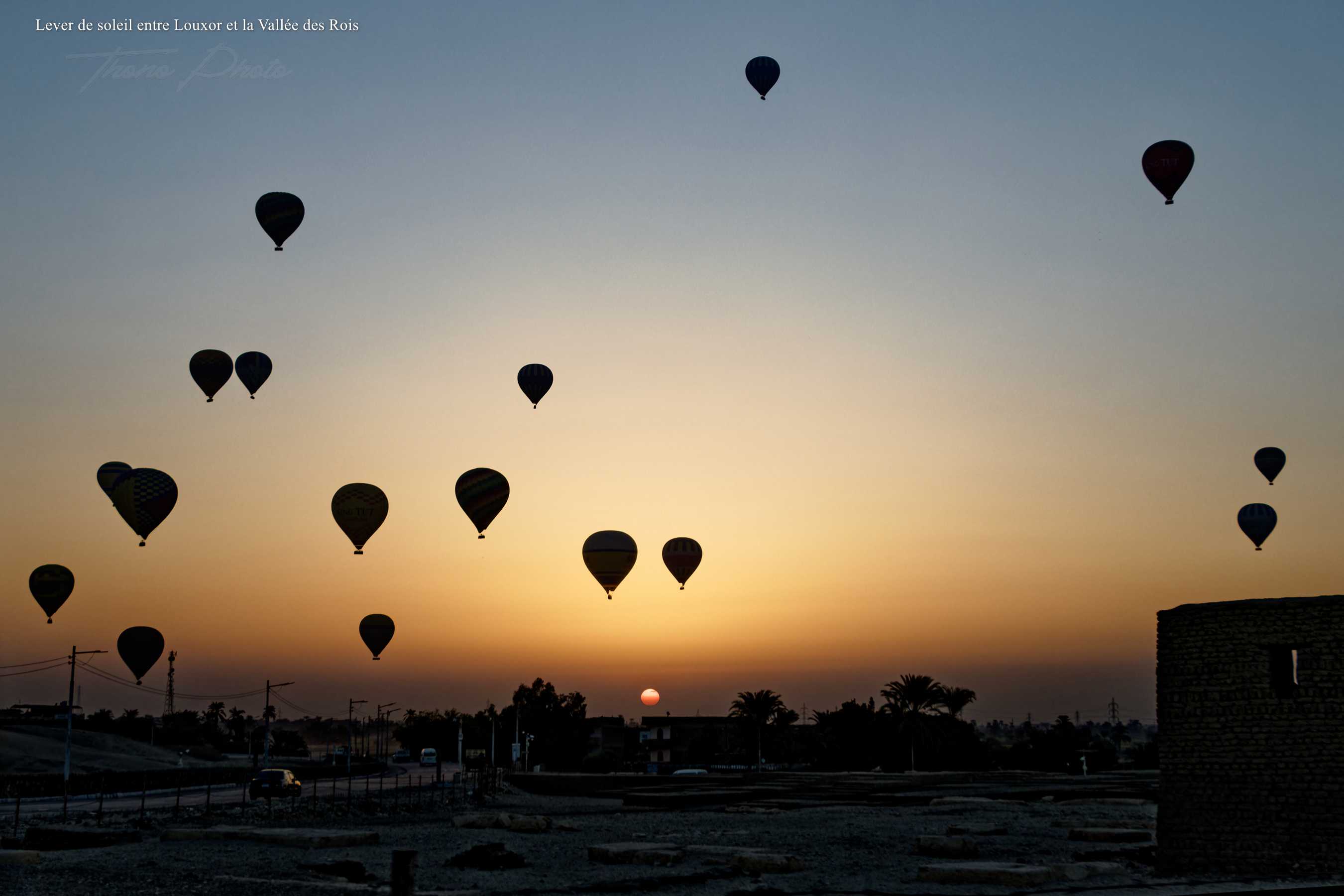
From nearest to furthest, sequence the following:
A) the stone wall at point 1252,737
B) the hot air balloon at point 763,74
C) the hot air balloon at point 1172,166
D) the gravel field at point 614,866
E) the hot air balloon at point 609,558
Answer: the stone wall at point 1252,737 → the gravel field at point 614,866 → the hot air balloon at point 1172,166 → the hot air balloon at point 763,74 → the hot air balloon at point 609,558

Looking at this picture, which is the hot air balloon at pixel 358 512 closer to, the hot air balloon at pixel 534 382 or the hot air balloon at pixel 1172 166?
the hot air balloon at pixel 534 382

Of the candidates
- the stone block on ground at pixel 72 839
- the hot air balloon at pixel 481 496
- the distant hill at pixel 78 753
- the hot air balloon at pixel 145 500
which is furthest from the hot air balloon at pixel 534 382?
the distant hill at pixel 78 753

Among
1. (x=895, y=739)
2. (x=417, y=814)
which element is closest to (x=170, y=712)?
(x=895, y=739)

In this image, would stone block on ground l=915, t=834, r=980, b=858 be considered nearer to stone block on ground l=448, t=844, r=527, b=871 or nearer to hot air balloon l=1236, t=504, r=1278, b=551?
stone block on ground l=448, t=844, r=527, b=871

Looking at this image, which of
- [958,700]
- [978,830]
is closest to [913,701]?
[958,700]

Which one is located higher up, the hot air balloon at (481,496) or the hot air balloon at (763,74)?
the hot air balloon at (763,74)

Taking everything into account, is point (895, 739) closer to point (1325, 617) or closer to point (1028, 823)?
point (1028, 823)
